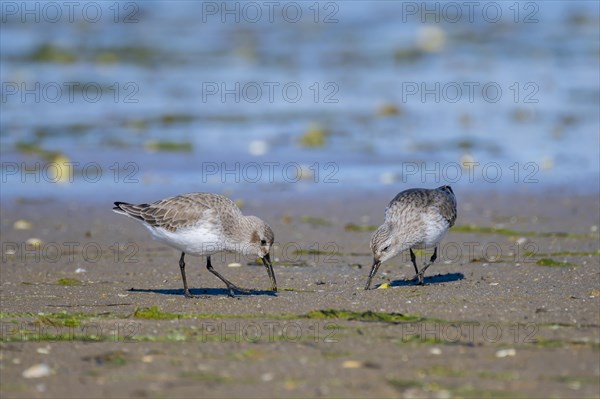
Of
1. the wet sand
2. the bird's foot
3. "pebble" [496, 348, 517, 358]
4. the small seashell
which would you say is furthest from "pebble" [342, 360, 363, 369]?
the small seashell

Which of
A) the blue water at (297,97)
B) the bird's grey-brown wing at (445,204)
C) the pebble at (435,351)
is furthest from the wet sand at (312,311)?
the blue water at (297,97)

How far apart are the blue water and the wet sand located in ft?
4.88

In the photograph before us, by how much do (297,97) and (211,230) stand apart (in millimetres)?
10748

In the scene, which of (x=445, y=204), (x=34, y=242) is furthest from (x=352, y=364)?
(x=34, y=242)

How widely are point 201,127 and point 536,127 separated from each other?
5455 millimetres

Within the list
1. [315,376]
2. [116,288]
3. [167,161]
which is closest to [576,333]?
[315,376]

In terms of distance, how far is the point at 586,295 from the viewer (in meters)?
8.06

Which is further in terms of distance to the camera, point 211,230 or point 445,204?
point 445,204

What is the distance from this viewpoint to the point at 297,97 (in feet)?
63.5

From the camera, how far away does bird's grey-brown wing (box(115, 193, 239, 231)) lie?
8.91 metres

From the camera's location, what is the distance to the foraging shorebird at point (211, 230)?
8844 mm

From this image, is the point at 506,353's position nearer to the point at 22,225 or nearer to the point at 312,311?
the point at 312,311

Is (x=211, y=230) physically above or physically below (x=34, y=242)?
above

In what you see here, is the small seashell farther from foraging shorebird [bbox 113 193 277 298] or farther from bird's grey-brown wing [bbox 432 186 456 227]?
bird's grey-brown wing [bbox 432 186 456 227]
